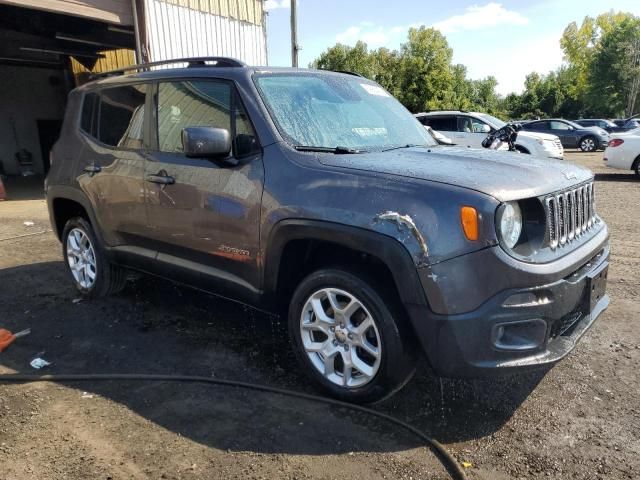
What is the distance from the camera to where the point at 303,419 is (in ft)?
9.50

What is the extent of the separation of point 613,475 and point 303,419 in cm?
150

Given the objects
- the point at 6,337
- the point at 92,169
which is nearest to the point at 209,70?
the point at 92,169

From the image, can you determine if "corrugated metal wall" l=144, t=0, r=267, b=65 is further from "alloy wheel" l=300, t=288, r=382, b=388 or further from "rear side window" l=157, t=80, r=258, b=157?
"alloy wheel" l=300, t=288, r=382, b=388

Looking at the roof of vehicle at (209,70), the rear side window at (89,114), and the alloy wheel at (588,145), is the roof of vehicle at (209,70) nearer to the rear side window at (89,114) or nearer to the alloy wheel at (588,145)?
the rear side window at (89,114)

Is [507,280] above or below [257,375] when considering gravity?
above

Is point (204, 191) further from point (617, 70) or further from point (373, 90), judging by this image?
point (617, 70)

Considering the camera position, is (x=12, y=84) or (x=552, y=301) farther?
(x=12, y=84)

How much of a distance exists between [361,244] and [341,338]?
24.0 inches

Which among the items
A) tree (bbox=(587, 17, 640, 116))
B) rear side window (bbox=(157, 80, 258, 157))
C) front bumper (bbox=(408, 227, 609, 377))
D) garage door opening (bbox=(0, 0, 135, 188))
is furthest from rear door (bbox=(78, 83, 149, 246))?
tree (bbox=(587, 17, 640, 116))

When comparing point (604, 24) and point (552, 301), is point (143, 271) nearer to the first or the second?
point (552, 301)

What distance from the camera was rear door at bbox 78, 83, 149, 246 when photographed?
4.06 metres

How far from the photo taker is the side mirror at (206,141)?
3.12 m

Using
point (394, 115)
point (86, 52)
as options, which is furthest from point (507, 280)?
point (86, 52)

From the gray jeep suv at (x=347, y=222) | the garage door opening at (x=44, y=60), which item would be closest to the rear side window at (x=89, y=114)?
the gray jeep suv at (x=347, y=222)
